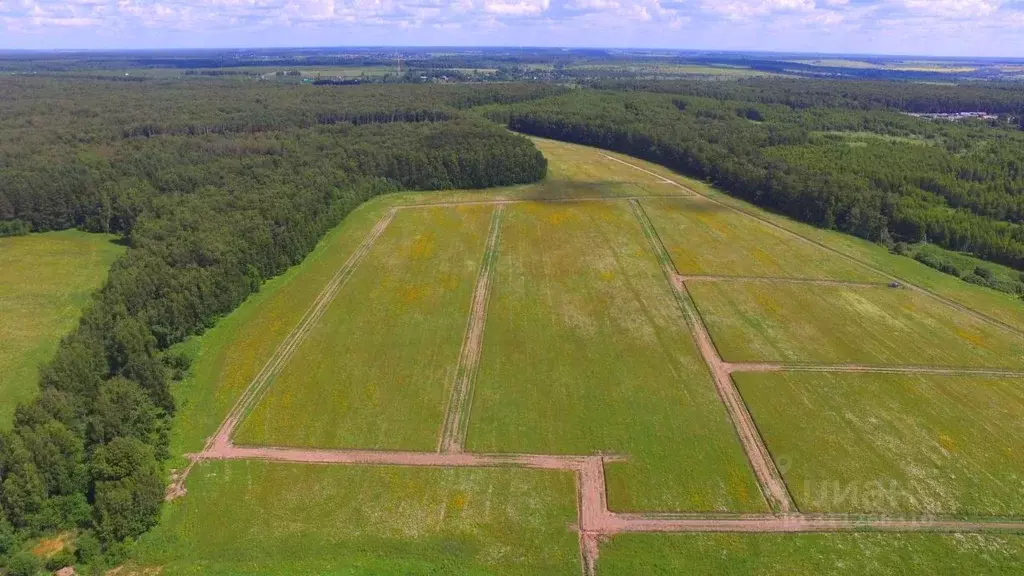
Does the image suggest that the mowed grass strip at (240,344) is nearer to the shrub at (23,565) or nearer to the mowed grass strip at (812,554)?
the shrub at (23,565)

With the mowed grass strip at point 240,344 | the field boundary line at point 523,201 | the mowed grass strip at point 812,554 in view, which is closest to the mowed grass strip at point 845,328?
the mowed grass strip at point 812,554

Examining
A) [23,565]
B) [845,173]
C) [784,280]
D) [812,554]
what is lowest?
[812,554]

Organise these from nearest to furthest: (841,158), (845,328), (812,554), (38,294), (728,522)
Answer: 1. (812,554)
2. (728,522)
3. (845,328)
4. (38,294)
5. (841,158)

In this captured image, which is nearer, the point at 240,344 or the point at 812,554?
the point at 812,554

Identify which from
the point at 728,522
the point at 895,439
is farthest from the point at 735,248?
the point at 728,522

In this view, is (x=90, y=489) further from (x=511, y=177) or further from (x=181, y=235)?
(x=511, y=177)

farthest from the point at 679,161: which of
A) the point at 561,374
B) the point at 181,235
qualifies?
the point at 181,235

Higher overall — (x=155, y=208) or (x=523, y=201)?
(x=155, y=208)

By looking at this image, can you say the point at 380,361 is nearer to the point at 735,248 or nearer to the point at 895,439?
the point at 895,439
